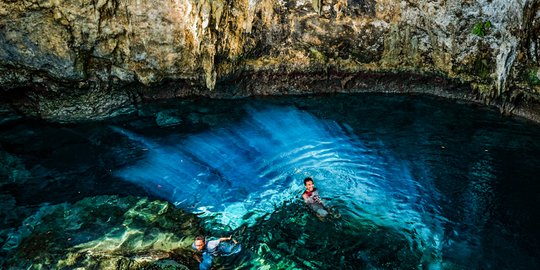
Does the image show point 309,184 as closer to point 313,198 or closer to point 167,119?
point 313,198

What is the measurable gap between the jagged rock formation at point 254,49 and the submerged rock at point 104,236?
4.32 meters

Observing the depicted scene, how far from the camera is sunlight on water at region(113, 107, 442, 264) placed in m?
10.4

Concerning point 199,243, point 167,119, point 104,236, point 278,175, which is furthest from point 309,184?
point 167,119

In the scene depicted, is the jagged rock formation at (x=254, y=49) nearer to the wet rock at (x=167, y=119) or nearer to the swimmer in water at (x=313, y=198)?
the wet rock at (x=167, y=119)

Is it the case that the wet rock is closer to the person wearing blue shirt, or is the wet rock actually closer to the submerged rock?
the submerged rock

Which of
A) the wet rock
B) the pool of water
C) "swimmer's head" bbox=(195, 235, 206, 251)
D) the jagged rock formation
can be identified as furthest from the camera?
the wet rock

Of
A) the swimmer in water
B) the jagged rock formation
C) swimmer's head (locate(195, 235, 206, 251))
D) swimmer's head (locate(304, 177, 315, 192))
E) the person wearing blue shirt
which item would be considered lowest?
the person wearing blue shirt

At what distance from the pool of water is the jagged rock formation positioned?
2.33 feet

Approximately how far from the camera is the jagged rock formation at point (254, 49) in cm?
1223

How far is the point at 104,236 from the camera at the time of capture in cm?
968

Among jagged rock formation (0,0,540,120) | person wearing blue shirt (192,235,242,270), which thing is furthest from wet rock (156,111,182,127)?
person wearing blue shirt (192,235,242,270)

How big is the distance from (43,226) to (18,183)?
206cm

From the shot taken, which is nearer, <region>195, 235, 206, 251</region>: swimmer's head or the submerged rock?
the submerged rock

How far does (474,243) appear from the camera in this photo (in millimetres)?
9406
